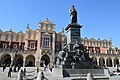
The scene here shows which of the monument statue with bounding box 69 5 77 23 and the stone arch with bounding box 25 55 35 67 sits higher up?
the monument statue with bounding box 69 5 77 23

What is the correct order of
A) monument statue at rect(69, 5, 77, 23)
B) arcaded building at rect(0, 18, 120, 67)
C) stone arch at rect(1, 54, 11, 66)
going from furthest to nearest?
stone arch at rect(1, 54, 11, 66) < arcaded building at rect(0, 18, 120, 67) < monument statue at rect(69, 5, 77, 23)

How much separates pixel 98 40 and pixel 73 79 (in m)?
47.6

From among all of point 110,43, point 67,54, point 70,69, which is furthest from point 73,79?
point 110,43

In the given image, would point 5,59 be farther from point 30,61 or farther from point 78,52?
point 78,52

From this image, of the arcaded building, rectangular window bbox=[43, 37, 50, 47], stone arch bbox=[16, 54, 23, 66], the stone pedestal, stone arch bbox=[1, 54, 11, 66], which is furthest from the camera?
rectangular window bbox=[43, 37, 50, 47]

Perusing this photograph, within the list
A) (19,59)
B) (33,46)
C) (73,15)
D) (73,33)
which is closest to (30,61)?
(19,59)

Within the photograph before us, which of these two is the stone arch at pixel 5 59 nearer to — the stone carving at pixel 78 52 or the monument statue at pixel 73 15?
the monument statue at pixel 73 15

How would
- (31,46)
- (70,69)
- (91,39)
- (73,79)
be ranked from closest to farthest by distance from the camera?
(73,79), (70,69), (31,46), (91,39)

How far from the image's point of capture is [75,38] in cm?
1806

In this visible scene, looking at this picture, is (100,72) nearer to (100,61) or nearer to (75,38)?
(75,38)

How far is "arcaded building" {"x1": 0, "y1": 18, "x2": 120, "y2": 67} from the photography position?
4381 cm

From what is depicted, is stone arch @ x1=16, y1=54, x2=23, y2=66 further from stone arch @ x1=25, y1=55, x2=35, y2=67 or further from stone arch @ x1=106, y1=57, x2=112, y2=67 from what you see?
stone arch @ x1=106, y1=57, x2=112, y2=67

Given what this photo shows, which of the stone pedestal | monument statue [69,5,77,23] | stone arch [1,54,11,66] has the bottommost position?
stone arch [1,54,11,66]

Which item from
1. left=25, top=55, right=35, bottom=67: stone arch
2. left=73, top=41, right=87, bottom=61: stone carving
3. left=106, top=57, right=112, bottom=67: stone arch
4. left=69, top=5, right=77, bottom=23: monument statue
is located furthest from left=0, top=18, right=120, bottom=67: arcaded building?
left=73, top=41, right=87, bottom=61: stone carving
